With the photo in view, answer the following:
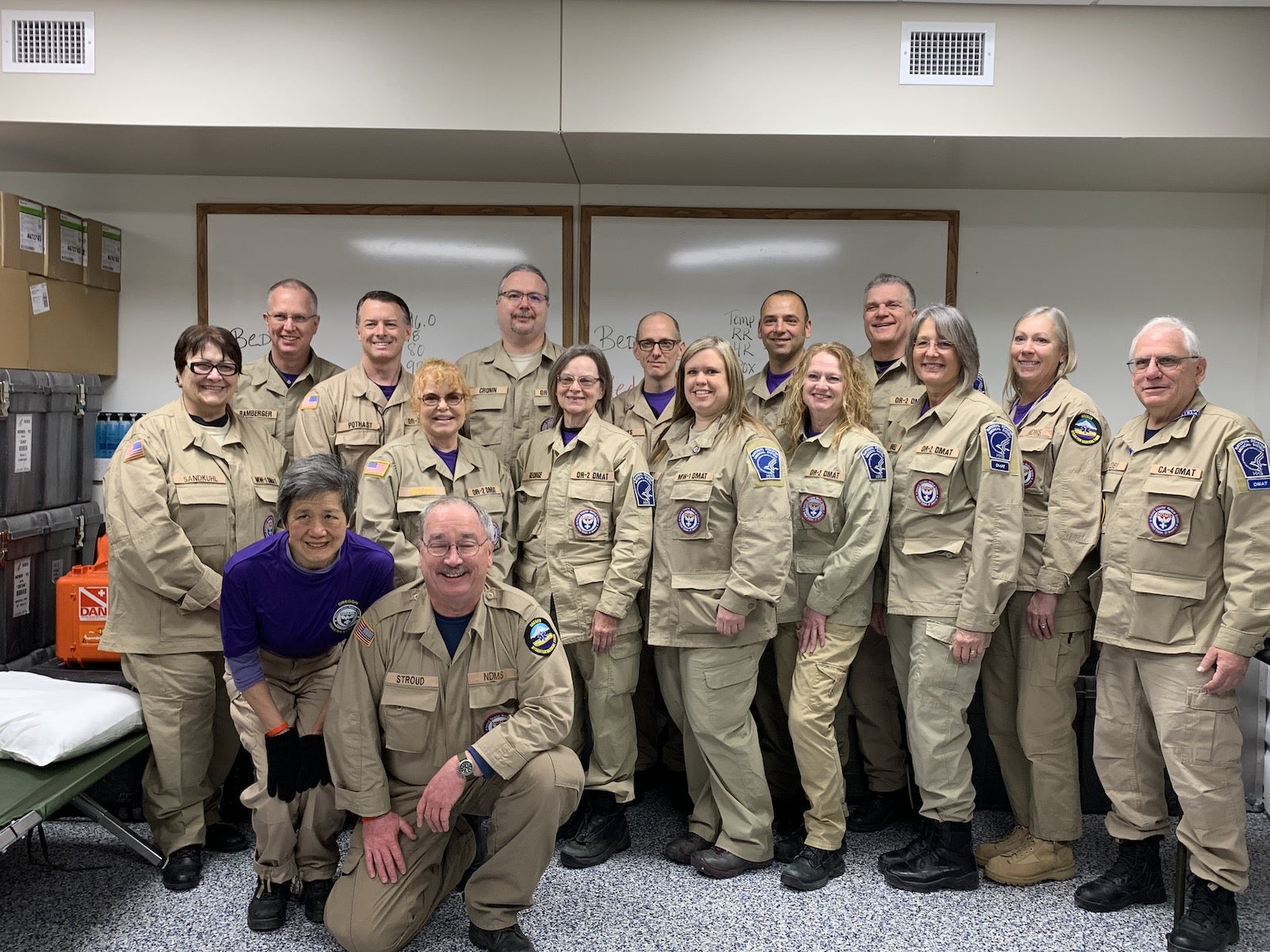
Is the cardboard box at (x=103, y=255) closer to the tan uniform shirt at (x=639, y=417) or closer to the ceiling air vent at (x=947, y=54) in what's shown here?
the tan uniform shirt at (x=639, y=417)

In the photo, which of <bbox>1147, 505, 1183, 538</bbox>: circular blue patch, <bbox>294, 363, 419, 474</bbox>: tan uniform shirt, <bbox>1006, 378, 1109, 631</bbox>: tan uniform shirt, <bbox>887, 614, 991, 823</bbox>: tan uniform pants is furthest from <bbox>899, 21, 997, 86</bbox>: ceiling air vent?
<bbox>294, 363, 419, 474</bbox>: tan uniform shirt

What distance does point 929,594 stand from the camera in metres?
2.66

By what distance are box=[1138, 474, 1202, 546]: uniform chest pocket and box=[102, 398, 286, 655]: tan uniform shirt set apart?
256cm

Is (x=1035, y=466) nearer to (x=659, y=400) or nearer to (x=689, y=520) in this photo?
(x=689, y=520)

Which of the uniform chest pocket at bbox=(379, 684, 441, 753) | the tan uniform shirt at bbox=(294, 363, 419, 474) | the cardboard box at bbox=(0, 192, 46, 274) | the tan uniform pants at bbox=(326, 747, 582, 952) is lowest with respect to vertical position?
the tan uniform pants at bbox=(326, 747, 582, 952)

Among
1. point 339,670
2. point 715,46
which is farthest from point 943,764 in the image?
point 715,46

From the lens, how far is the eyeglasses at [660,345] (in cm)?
335

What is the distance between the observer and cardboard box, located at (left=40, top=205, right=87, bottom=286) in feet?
12.0

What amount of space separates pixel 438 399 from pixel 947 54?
7.01 ft

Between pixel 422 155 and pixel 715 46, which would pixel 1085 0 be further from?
pixel 422 155

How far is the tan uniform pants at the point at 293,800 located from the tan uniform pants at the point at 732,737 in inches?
40.5

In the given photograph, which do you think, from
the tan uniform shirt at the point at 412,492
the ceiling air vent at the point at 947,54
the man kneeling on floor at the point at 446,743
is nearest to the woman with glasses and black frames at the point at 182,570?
the tan uniform shirt at the point at 412,492

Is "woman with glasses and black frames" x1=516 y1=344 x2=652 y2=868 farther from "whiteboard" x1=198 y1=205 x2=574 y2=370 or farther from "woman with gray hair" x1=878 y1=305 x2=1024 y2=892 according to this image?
"whiteboard" x1=198 y1=205 x2=574 y2=370

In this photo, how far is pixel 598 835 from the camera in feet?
9.36
